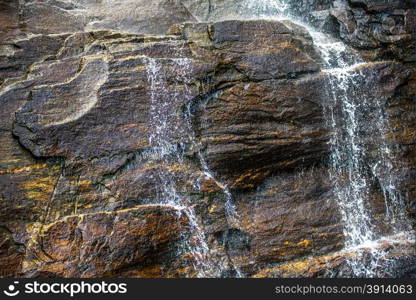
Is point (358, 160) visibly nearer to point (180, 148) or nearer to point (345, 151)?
point (345, 151)

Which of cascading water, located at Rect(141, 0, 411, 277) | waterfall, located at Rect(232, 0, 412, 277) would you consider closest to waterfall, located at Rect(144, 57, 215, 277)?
cascading water, located at Rect(141, 0, 411, 277)

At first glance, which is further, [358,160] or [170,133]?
[358,160]

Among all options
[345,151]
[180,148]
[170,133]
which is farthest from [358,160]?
[170,133]

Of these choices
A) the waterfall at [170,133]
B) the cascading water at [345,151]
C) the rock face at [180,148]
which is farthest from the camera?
the cascading water at [345,151]

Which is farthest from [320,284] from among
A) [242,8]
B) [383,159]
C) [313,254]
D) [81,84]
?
[242,8]

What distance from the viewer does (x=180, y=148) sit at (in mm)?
9727

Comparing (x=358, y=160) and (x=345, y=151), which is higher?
(x=345, y=151)

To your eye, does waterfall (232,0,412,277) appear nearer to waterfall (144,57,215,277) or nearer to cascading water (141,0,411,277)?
cascading water (141,0,411,277)

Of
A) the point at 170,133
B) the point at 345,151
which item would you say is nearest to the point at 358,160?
the point at 345,151

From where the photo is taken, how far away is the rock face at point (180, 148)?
8.84 m

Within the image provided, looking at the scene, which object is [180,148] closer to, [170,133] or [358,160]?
[170,133]

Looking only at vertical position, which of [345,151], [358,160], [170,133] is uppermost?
[170,133]

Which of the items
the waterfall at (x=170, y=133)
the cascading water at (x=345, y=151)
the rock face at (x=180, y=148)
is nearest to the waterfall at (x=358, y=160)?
the cascading water at (x=345, y=151)

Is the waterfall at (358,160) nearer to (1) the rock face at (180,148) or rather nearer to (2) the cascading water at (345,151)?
(2) the cascading water at (345,151)
